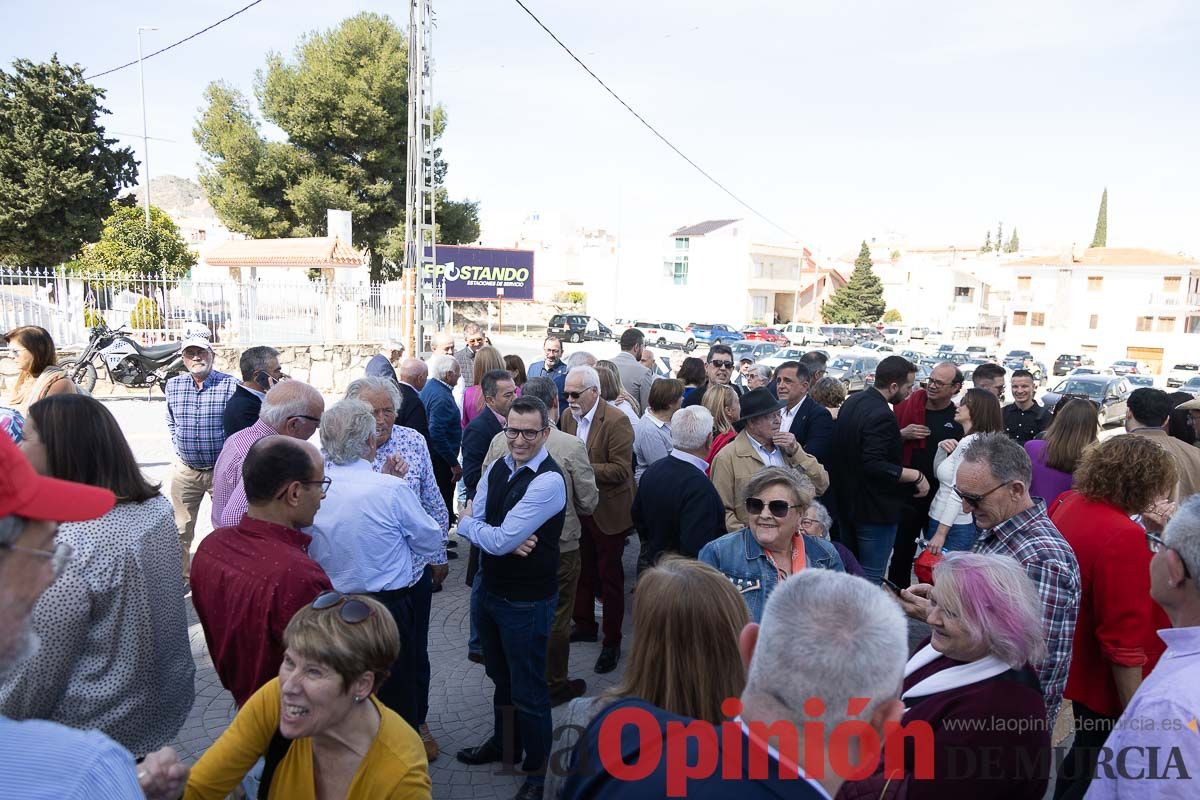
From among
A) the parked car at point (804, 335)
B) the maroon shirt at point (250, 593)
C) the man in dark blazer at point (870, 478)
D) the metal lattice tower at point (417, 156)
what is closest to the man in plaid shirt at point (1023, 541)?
the man in dark blazer at point (870, 478)

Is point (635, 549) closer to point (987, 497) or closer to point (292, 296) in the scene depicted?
point (987, 497)

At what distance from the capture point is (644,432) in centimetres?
535

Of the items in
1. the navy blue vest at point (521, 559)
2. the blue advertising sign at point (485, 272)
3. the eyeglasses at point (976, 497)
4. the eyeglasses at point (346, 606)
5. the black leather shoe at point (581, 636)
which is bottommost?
the black leather shoe at point (581, 636)

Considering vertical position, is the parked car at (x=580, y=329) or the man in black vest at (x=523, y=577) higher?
the parked car at (x=580, y=329)

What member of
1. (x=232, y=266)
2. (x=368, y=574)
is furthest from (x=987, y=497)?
(x=232, y=266)

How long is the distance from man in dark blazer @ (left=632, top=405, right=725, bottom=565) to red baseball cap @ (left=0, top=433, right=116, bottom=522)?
2.89 meters

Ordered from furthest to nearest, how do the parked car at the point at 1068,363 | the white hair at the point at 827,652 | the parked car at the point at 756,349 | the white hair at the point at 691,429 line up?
the parked car at the point at 1068,363 → the parked car at the point at 756,349 → the white hair at the point at 691,429 → the white hair at the point at 827,652

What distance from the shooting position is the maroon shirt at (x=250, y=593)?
221 cm

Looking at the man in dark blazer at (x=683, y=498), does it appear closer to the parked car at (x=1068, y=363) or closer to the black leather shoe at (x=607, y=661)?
the black leather shoe at (x=607, y=661)

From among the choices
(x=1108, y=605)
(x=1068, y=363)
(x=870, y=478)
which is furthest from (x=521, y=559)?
(x=1068, y=363)

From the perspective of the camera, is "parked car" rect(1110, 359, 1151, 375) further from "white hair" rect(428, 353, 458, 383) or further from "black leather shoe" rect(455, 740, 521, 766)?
"black leather shoe" rect(455, 740, 521, 766)

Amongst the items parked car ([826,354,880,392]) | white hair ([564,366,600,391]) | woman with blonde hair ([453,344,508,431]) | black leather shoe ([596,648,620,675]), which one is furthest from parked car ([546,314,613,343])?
black leather shoe ([596,648,620,675])

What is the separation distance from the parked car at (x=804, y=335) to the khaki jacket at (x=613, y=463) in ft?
114

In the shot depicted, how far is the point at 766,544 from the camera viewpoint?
292cm
